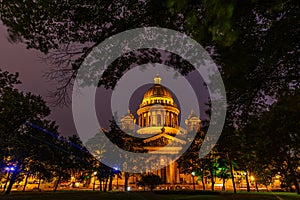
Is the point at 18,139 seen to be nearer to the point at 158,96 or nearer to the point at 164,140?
the point at 164,140

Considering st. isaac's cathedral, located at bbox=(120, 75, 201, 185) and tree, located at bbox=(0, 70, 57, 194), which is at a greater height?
st. isaac's cathedral, located at bbox=(120, 75, 201, 185)

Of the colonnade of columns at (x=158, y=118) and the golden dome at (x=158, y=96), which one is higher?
the golden dome at (x=158, y=96)

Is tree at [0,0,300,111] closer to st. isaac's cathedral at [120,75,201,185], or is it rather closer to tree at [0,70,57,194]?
tree at [0,70,57,194]

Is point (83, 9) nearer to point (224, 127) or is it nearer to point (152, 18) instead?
point (152, 18)

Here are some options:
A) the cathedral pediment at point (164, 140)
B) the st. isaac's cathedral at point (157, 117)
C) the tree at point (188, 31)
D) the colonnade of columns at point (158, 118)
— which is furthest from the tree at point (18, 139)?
the colonnade of columns at point (158, 118)

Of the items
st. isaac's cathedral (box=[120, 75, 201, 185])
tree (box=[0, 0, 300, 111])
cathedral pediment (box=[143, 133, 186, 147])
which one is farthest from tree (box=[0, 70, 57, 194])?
st. isaac's cathedral (box=[120, 75, 201, 185])

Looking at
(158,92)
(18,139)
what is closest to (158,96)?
(158,92)

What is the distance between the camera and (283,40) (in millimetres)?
7348

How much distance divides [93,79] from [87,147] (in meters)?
40.7

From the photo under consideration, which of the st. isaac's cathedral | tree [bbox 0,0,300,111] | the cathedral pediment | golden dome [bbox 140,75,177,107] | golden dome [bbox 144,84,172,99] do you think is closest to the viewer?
tree [bbox 0,0,300,111]

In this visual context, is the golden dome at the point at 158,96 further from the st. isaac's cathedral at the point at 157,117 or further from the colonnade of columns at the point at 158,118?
the colonnade of columns at the point at 158,118

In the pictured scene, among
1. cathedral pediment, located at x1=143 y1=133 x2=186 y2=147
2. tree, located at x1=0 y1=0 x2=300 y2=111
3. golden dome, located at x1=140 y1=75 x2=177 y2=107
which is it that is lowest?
tree, located at x1=0 y1=0 x2=300 y2=111

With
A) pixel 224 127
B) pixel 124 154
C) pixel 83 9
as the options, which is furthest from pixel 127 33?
pixel 124 154

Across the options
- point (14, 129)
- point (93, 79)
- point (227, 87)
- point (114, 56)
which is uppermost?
point (14, 129)
